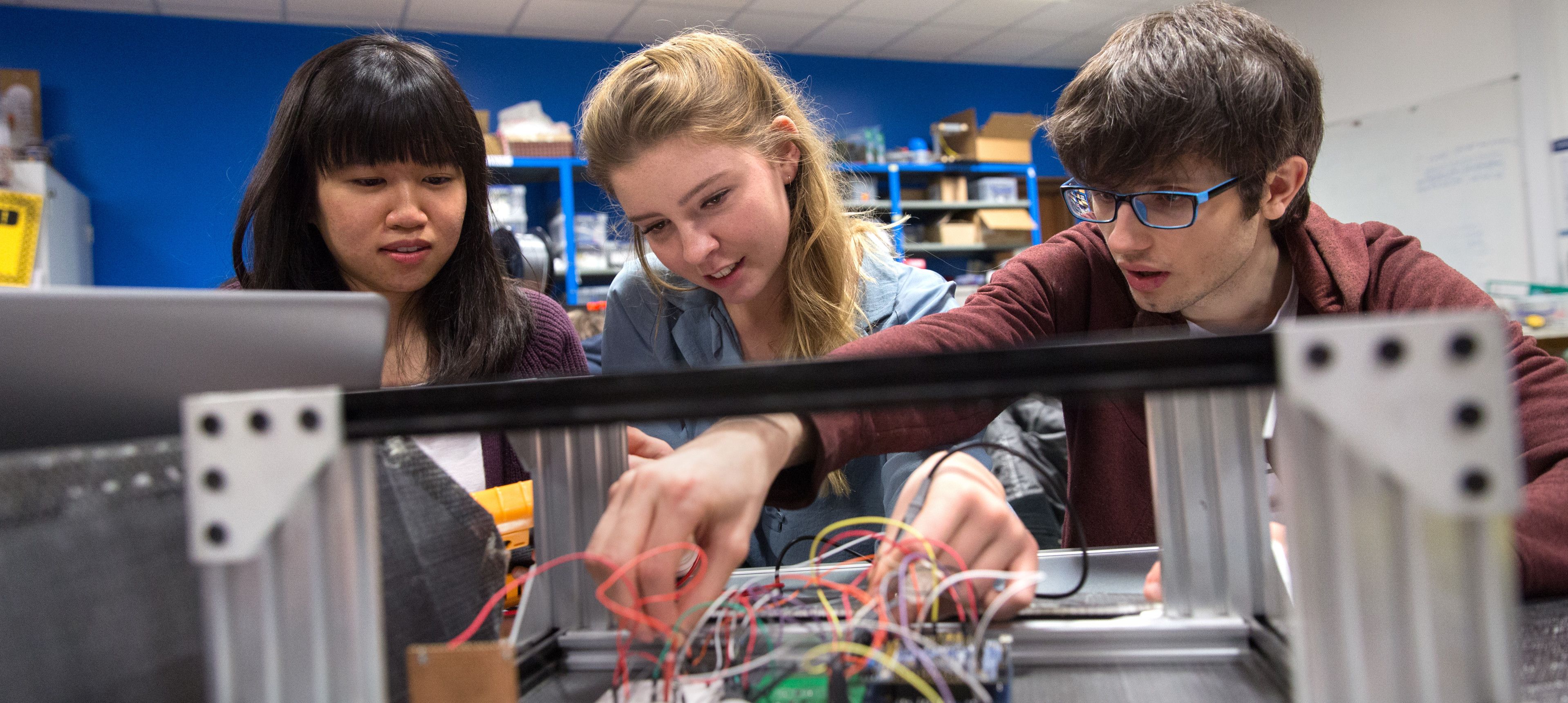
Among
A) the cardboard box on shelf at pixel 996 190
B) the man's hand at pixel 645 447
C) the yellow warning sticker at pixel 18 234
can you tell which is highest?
the cardboard box on shelf at pixel 996 190

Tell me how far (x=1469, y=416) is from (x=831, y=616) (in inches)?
15.1

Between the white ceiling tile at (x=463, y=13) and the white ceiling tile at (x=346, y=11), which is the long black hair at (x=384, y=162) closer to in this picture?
the white ceiling tile at (x=463, y=13)

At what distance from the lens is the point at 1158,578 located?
25.3 inches

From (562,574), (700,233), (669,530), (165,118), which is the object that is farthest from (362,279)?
(165,118)

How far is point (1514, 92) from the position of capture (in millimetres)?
3723

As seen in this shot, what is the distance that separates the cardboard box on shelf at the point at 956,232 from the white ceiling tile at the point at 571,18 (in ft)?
7.11

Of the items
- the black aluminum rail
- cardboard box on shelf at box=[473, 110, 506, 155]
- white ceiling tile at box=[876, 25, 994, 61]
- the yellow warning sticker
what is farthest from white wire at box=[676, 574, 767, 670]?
white ceiling tile at box=[876, 25, 994, 61]

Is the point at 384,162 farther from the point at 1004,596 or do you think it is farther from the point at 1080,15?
the point at 1080,15

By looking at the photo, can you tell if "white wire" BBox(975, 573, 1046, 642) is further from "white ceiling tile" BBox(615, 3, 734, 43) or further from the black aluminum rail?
"white ceiling tile" BBox(615, 3, 734, 43)

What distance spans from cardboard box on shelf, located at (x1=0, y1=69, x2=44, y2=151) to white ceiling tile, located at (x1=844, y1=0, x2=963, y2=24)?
12.2 ft

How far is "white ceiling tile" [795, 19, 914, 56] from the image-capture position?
4.85m

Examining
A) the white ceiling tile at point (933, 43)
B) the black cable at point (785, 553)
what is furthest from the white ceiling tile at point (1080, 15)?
the black cable at point (785, 553)

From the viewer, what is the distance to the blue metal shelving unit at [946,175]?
4.95m

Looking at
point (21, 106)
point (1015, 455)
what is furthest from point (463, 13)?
point (1015, 455)
